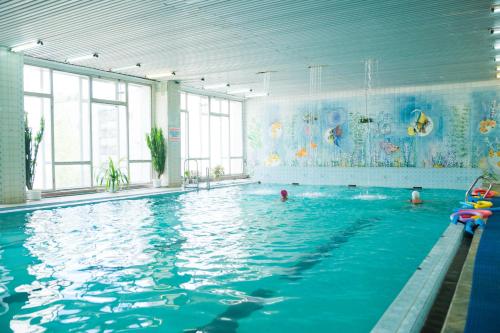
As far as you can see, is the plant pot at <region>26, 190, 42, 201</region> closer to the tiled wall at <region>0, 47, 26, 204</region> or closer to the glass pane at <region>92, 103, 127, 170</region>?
the tiled wall at <region>0, 47, 26, 204</region>

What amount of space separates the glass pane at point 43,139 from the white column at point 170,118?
3781 mm

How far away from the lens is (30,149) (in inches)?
375

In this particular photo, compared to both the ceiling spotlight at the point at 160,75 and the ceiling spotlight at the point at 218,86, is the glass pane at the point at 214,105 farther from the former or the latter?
the ceiling spotlight at the point at 160,75

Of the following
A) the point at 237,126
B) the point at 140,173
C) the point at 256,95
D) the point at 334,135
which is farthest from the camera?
the point at 237,126

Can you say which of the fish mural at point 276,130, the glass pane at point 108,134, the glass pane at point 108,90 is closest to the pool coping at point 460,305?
the glass pane at point 108,134

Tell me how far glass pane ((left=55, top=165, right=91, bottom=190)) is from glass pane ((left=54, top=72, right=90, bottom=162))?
23 cm

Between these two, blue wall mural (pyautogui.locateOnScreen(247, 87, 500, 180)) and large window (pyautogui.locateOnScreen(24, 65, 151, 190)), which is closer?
large window (pyautogui.locateOnScreen(24, 65, 151, 190))

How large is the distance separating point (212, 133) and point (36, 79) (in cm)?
768

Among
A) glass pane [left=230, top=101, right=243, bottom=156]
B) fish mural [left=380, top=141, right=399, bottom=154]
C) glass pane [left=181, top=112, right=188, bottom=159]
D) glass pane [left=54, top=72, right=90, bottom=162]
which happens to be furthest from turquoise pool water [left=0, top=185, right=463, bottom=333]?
glass pane [left=230, top=101, right=243, bottom=156]

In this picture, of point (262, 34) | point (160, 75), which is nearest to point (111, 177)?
point (160, 75)

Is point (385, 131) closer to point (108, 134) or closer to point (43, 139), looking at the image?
point (108, 134)

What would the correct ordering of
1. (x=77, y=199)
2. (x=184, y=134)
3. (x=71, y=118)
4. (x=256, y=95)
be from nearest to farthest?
(x=77, y=199), (x=71, y=118), (x=184, y=134), (x=256, y=95)

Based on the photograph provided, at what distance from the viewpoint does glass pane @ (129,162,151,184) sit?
13.3 metres

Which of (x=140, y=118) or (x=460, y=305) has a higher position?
(x=140, y=118)
